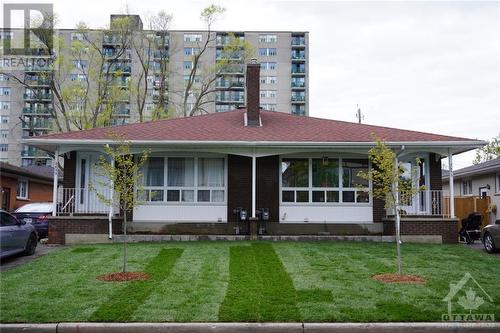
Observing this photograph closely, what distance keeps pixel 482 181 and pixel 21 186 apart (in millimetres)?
25906

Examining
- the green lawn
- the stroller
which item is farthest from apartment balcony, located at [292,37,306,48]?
the green lawn

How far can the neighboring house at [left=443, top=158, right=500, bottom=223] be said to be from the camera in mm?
23175

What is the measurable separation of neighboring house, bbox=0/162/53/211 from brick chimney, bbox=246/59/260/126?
13.8 m

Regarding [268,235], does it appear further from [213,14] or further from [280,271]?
[213,14]

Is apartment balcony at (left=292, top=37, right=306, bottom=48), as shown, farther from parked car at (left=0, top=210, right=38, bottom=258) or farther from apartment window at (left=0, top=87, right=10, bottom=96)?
parked car at (left=0, top=210, right=38, bottom=258)

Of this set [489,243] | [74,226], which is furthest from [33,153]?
[489,243]

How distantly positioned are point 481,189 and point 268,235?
14.9m

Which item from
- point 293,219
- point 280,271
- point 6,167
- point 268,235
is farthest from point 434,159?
point 6,167

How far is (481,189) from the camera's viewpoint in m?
25.8

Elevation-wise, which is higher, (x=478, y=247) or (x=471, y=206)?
(x=471, y=206)

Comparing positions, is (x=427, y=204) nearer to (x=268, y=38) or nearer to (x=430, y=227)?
(x=430, y=227)

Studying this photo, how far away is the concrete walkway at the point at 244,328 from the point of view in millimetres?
6730

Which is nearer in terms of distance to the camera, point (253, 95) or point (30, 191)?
point (253, 95)

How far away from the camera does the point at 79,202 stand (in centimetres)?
1705
